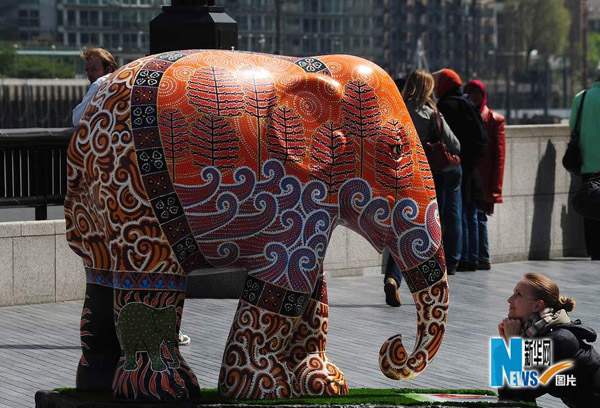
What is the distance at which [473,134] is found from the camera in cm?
1250

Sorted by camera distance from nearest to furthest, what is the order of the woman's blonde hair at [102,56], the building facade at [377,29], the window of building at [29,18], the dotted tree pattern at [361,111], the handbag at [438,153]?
the dotted tree pattern at [361,111]
the woman's blonde hair at [102,56]
the handbag at [438,153]
the window of building at [29,18]
the building facade at [377,29]

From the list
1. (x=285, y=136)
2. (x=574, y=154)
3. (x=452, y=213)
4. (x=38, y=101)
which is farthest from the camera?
(x=38, y=101)

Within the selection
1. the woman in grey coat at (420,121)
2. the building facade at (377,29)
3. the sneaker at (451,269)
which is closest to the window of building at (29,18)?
the building facade at (377,29)

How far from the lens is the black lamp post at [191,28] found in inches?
379

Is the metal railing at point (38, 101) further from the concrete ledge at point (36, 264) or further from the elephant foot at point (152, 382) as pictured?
the elephant foot at point (152, 382)

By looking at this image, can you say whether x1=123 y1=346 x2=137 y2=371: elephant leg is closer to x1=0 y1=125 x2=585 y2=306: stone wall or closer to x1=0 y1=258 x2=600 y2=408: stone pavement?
x1=0 y1=258 x2=600 y2=408: stone pavement

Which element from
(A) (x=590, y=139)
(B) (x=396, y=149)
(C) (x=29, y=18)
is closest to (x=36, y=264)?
(B) (x=396, y=149)

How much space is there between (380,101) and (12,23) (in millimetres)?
77666

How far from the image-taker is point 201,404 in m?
6.17

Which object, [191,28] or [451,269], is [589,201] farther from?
[451,269]

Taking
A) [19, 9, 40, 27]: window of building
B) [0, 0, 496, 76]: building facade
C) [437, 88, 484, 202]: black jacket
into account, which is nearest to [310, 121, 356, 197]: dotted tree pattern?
[437, 88, 484, 202]: black jacket

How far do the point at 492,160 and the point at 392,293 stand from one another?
2.67 metres

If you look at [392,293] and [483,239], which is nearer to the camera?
[392,293]

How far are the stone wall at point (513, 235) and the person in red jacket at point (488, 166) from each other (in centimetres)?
46
